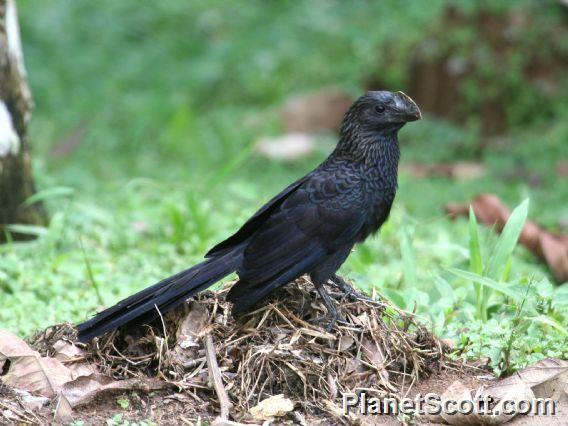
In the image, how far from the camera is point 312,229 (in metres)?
3.56

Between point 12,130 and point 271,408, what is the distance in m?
2.60

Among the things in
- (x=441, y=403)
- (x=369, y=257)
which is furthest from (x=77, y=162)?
(x=441, y=403)

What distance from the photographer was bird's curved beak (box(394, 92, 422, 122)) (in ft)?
12.3

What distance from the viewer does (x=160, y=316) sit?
11.2 feet

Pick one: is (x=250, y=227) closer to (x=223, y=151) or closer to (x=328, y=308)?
(x=328, y=308)

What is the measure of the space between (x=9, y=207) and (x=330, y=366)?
8.05ft

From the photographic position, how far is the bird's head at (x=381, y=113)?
378cm

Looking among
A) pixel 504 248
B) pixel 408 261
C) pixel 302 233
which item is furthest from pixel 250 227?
pixel 504 248

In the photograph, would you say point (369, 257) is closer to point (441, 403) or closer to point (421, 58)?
point (441, 403)

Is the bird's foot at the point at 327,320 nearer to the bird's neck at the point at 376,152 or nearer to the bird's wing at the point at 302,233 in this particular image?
the bird's wing at the point at 302,233

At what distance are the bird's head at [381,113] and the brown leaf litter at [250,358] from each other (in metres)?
0.76

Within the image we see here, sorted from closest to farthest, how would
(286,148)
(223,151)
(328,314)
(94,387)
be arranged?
1. (94,387)
2. (328,314)
3. (286,148)
4. (223,151)

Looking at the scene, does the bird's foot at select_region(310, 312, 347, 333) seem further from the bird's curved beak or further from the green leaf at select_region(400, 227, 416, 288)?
the bird's curved beak

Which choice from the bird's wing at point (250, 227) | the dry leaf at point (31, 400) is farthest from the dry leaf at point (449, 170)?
the dry leaf at point (31, 400)
